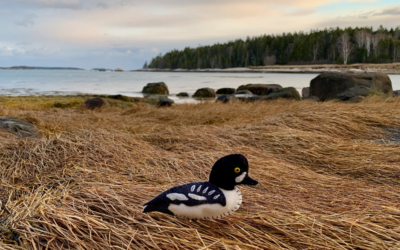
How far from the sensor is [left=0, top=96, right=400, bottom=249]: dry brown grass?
180 centimetres

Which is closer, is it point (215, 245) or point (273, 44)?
point (215, 245)

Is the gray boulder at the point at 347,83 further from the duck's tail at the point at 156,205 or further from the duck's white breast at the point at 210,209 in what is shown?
the duck's tail at the point at 156,205

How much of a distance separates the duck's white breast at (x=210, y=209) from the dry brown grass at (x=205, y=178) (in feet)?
0.36

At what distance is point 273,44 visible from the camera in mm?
91375

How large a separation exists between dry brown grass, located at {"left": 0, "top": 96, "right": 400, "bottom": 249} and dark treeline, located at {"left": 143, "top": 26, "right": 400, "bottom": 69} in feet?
233

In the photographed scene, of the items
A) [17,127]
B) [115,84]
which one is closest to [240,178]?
[17,127]

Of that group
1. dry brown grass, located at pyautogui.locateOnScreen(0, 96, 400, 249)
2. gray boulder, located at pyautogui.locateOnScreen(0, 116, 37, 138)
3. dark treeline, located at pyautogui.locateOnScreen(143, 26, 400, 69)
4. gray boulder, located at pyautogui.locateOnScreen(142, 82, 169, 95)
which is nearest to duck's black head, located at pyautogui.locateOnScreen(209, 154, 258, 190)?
dry brown grass, located at pyautogui.locateOnScreen(0, 96, 400, 249)

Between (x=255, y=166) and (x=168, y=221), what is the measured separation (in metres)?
1.61

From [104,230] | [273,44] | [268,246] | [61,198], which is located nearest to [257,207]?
[268,246]

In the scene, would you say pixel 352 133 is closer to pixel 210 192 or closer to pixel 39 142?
pixel 210 192

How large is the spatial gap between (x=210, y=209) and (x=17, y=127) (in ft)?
14.6

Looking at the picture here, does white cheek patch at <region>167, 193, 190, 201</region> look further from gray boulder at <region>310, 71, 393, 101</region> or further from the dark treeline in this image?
the dark treeline

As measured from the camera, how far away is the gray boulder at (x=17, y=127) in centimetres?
475

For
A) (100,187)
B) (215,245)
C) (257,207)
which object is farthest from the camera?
(100,187)
